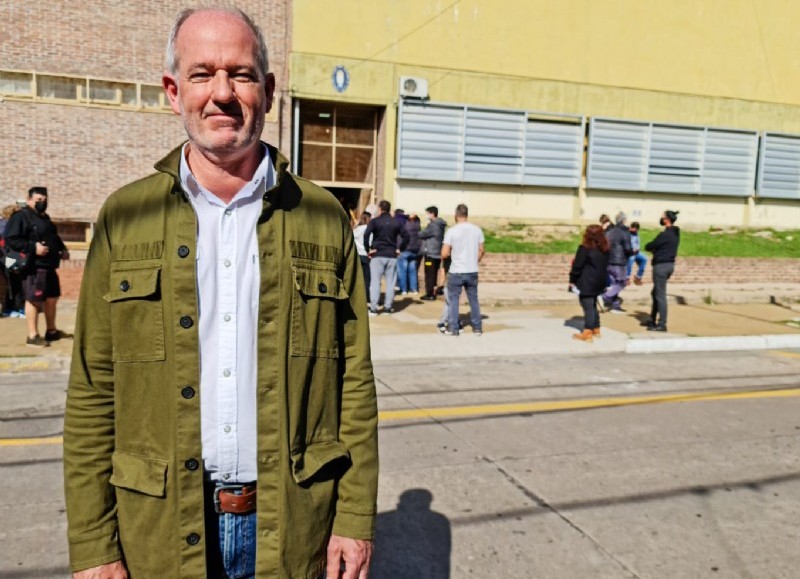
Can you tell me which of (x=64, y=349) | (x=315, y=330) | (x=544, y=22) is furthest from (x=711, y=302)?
(x=315, y=330)

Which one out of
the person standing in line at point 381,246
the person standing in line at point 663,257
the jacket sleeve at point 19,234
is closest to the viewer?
the jacket sleeve at point 19,234

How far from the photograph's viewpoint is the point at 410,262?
15305mm

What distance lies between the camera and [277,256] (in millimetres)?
1897

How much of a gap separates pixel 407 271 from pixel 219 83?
13.6m

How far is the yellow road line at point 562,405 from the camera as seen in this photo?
6523 millimetres

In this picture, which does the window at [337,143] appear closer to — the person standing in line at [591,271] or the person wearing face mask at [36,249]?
the person standing in line at [591,271]

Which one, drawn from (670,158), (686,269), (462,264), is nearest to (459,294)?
(462,264)

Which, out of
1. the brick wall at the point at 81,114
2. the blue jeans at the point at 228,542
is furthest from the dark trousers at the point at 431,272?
the blue jeans at the point at 228,542

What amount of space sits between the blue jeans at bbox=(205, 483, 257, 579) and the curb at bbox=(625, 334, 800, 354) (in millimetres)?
9021

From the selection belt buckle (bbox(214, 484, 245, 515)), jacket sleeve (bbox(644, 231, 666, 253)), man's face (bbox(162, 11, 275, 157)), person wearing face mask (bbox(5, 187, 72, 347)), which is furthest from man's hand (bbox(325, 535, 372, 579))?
jacket sleeve (bbox(644, 231, 666, 253))

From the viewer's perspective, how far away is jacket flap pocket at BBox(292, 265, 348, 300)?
1.90 metres

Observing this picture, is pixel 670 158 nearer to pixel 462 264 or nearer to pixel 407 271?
pixel 407 271

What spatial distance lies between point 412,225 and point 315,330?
13.2 m

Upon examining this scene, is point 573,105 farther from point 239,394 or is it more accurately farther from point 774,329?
point 239,394
